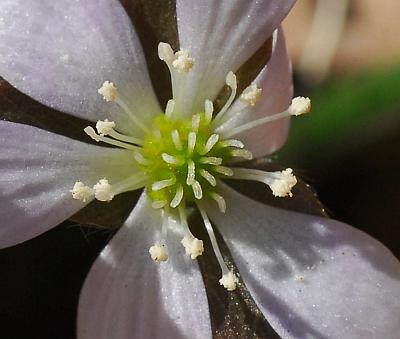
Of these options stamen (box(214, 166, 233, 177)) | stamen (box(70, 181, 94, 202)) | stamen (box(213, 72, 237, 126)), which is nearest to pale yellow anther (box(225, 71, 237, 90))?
stamen (box(213, 72, 237, 126))

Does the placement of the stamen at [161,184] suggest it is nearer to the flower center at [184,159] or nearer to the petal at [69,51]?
the flower center at [184,159]

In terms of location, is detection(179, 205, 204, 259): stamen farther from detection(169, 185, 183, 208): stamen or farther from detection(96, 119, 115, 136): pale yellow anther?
detection(96, 119, 115, 136): pale yellow anther

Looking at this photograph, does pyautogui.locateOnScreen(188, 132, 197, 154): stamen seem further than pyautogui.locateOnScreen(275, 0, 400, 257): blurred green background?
No

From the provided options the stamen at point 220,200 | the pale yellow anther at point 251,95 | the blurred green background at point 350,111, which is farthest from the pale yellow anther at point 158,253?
the blurred green background at point 350,111

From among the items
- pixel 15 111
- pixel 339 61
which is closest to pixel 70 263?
pixel 15 111

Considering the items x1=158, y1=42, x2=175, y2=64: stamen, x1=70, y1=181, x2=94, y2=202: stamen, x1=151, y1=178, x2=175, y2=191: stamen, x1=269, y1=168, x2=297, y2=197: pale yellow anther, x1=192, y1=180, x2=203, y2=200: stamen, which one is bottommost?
x1=269, y1=168, x2=297, y2=197: pale yellow anther

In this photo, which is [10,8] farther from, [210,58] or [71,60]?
[210,58]

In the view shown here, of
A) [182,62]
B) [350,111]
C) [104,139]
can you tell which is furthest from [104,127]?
[350,111]

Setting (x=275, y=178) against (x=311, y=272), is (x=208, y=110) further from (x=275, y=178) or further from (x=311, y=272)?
(x=311, y=272)
